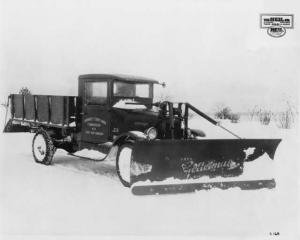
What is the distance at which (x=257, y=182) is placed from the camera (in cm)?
639

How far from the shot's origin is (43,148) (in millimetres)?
8320

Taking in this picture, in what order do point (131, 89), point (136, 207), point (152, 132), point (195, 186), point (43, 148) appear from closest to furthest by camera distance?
1. point (136, 207)
2. point (195, 186)
3. point (152, 132)
4. point (131, 89)
5. point (43, 148)

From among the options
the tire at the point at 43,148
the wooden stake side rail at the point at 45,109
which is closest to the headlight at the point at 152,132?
the wooden stake side rail at the point at 45,109

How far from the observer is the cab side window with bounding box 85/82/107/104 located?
24.0 feet

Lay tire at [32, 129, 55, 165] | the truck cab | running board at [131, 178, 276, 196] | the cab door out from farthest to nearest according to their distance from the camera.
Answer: tire at [32, 129, 55, 165]
the cab door
the truck cab
running board at [131, 178, 276, 196]

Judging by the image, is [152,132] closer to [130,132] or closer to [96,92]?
[130,132]

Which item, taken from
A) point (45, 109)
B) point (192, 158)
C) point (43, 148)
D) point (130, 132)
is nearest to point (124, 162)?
point (130, 132)

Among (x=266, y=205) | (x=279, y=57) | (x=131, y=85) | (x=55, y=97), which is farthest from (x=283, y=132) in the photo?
(x=55, y=97)

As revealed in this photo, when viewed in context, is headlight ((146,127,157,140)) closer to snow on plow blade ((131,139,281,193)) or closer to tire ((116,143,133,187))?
tire ((116,143,133,187))

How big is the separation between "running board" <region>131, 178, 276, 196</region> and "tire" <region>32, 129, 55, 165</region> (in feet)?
9.23

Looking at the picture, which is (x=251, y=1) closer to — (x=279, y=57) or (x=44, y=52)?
(x=279, y=57)

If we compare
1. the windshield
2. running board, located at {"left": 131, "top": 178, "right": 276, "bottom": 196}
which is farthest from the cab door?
running board, located at {"left": 131, "top": 178, "right": 276, "bottom": 196}

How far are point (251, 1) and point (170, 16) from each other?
133 centimetres

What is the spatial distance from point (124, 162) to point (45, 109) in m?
2.71
